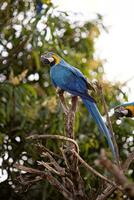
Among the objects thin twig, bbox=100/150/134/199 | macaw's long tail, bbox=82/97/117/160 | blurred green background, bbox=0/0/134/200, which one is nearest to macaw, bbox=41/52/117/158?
macaw's long tail, bbox=82/97/117/160

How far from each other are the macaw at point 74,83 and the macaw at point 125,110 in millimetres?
56

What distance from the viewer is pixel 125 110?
48.1 inches

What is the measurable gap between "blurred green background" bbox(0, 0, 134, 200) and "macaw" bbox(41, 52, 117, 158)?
0.81 meters

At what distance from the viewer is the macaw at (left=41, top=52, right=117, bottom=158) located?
1188mm

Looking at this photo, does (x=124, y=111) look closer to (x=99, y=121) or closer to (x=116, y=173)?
(x=99, y=121)

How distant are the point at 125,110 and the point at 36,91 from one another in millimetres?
Answer: 1382

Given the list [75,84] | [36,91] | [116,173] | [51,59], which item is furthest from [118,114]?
[36,91]

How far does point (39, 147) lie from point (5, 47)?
1447 millimetres

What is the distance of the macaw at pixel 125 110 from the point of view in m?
1.22

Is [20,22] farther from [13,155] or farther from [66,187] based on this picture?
[66,187]

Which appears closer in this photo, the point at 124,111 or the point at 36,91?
the point at 124,111

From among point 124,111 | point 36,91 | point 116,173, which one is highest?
point 116,173

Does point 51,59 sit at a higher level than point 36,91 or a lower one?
higher

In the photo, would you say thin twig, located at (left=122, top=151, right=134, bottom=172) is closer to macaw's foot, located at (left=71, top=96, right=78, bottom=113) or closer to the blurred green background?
macaw's foot, located at (left=71, top=96, right=78, bottom=113)
